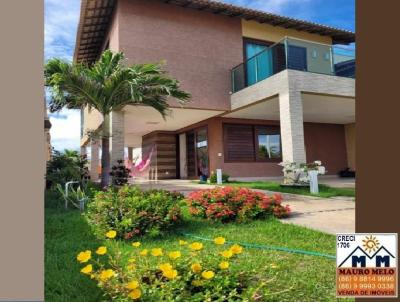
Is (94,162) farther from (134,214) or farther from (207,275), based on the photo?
(207,275)

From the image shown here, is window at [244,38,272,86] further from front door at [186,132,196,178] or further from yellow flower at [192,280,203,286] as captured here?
yellow flower at [192,280,203,286]

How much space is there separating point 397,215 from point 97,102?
9.49 metres

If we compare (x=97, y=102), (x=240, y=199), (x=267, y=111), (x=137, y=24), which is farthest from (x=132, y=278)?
(x=267, y=111)

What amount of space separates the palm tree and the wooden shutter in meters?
6.64

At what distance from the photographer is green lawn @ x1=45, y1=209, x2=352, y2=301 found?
283cm

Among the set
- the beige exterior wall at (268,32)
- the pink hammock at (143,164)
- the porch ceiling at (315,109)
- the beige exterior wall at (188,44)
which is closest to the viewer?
the beige exterior wall at (188,44)

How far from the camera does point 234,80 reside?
48.0 feet

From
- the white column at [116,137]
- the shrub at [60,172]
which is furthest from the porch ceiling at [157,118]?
the shrub at [60,172]

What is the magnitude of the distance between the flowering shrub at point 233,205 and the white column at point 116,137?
6190mm

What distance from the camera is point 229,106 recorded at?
14.7 m

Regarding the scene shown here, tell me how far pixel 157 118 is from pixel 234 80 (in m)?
3.91

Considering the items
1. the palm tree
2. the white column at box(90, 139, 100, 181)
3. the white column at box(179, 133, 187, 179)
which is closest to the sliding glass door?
the palm tree

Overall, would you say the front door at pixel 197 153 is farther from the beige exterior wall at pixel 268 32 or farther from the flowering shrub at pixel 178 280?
the flowering shrub at pixel 178 280

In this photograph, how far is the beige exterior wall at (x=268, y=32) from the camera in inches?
606
